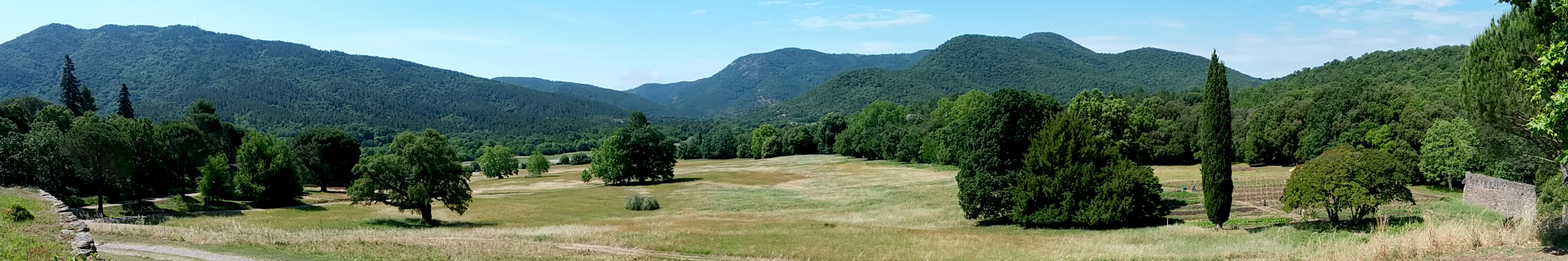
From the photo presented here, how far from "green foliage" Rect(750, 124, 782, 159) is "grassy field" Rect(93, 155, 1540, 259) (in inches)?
3381

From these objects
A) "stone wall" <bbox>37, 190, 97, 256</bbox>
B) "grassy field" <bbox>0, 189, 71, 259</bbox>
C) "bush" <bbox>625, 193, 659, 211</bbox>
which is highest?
"grassy field" <bbox>0, 189, 71, 259</bbox>

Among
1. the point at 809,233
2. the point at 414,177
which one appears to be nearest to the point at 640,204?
the point at 414,177

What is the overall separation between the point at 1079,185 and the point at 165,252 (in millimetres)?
32735

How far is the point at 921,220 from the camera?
39688 millimetres

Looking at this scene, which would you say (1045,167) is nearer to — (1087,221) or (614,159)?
(1087,221)

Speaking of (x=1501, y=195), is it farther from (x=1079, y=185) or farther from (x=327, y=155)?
(x=327, y=155)

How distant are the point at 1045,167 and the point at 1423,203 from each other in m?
17.4

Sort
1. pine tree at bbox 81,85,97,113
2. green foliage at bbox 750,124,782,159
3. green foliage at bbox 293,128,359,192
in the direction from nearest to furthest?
green foliage at bbox 293,128,359,192 → pine tree at bbox 81,85,97,113 → green foliage at bbox 750,124,782,159

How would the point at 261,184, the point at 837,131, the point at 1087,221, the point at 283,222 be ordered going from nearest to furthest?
the point at 1087,221 < the point at 283,222 < the point at 261,184 < the point at 837,131

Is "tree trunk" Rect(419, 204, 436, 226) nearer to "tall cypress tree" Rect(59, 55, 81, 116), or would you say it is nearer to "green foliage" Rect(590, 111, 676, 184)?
"green foliage" Rect(590, 111, 676, 184)

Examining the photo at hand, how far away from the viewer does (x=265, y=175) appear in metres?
51.8

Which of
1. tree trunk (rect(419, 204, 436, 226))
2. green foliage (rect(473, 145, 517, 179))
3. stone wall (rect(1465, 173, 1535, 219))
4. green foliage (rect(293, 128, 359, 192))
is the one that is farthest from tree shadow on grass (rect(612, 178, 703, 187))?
stone wall (rect(1465, 173, 1535, 219))

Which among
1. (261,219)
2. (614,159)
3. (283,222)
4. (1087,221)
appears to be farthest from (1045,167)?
(614,159)

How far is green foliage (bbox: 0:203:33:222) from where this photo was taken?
66.6ft
